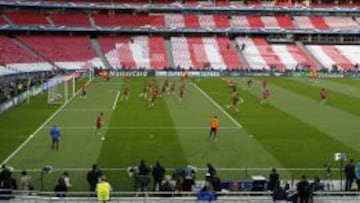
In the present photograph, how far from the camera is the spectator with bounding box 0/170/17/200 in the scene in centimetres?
1806

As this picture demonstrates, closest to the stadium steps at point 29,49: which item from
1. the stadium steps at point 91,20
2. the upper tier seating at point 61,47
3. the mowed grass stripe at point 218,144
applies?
the upper tier seating at point 61,47

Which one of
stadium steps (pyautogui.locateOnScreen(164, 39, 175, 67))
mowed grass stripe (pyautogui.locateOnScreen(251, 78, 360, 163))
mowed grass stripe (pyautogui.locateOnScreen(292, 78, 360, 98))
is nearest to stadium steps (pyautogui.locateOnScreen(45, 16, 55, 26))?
stadium steps (pyautogui.locateOnScreen(164, 39, 175, 67))

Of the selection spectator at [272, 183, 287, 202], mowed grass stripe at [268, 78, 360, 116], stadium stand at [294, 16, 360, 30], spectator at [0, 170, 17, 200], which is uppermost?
stadium stand at [294, 16, 360, 30]

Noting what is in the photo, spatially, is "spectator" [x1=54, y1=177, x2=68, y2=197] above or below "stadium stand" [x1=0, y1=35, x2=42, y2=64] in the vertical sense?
below

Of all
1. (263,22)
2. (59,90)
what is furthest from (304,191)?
(263,22)

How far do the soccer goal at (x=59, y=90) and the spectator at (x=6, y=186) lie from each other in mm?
30347

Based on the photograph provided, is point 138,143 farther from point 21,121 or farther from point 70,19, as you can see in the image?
point 70,19

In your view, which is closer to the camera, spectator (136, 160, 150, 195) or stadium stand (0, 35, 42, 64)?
spectator (136, 160, 150, 195)

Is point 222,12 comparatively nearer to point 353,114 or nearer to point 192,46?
point 192,46

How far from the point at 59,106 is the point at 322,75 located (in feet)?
148

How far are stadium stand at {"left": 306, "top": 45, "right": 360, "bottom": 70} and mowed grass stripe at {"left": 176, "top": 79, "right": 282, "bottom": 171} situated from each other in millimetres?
48725

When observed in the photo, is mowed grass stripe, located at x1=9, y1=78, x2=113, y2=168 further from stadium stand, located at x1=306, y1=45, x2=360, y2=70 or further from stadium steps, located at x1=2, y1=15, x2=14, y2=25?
stadium stand, located at x1=306, y1=45, x2=360, y2=70

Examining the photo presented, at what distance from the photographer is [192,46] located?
9619 centimetres

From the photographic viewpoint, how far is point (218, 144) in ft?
102
